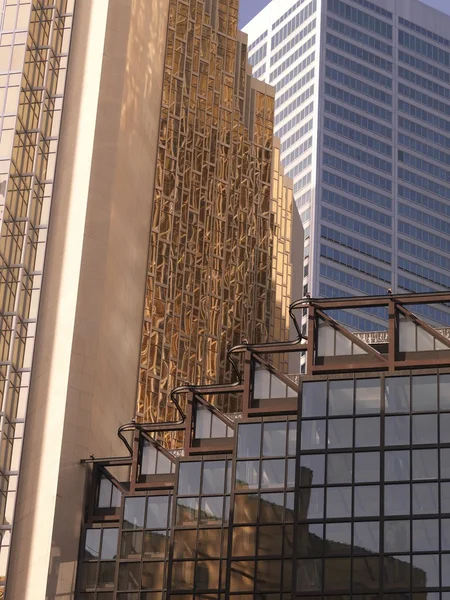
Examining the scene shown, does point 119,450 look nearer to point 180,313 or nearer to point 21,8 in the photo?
point 180,313

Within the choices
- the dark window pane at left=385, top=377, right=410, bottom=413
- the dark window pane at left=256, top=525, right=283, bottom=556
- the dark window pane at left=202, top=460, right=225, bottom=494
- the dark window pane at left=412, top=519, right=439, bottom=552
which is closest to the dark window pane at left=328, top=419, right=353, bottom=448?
the dark window pane at left=385, top=377, right=410, bottom=413

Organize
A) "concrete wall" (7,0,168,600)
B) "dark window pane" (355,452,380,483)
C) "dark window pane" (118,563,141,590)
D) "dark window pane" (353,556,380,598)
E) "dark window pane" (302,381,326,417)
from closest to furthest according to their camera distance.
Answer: "dark window pane" (353,556,380,598)
"dark window pane" (355,452,380,483)
"dark window pane" (302,381,326,417)
"dark window pane" (118,563,141,590)
"concrete wall" (7,0,168,600)

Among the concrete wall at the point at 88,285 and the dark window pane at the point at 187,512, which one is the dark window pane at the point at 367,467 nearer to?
the dark window pane at the point at 187,512

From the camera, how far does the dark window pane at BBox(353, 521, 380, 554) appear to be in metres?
75.5

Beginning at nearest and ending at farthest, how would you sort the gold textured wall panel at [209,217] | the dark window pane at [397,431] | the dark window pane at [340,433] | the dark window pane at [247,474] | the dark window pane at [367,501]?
the dark window pane at [367,501] → the dark window pane at [397,431] → the dark window pane at [340,433] → the dark window pane at [247,474] → the gold textured wall panel at [209,217]

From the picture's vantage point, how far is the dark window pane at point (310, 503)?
77375mm

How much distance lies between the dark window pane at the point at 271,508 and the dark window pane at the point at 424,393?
30.2ft

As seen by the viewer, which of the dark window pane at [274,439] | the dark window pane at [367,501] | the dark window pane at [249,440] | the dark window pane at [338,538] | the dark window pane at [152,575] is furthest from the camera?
the dark window pane at [152,575]

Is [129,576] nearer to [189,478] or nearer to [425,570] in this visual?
[189,478]

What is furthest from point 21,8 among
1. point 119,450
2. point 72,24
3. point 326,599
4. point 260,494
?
point 326,599

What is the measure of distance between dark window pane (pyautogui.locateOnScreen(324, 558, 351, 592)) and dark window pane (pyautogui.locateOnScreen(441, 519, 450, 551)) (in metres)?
5.10

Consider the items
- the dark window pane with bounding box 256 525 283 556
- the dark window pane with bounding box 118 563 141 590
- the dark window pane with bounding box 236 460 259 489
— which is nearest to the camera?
the dark window pane with bounding box 256 525 283 556

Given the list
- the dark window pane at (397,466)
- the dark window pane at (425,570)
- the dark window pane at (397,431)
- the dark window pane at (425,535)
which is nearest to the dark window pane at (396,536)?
the dark window pane at (425,535)

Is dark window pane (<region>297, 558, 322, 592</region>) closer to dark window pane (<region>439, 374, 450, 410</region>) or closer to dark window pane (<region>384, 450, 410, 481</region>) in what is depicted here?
dark window pane (<region>384, 450, 410, 481</region>)
